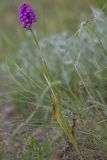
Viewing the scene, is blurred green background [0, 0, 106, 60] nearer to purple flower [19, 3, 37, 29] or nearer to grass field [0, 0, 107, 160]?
grass field [0, 0, 107, 160]

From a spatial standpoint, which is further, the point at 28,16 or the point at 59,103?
the point at 59,103

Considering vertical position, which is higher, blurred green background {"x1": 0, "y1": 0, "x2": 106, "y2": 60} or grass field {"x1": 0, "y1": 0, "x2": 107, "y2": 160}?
blurred green background {"x1": 0, "y1": 0, "x2": 106, "y2": 60}

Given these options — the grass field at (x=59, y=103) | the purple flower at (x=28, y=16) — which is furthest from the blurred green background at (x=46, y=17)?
the purple flower at (x=28, y=16)

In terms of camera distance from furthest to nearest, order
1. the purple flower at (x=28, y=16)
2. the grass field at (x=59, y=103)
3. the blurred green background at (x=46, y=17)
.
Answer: the blurred green background at (x=46, y=17) < the grass field at (x=59, y=103) < the purple flower at (x=28, y=16)

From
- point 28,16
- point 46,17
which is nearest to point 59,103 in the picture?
point 28,16

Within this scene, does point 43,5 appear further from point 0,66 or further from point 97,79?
point 97,79

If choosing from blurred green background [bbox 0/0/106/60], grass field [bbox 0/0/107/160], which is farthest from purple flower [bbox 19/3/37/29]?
blurred green background [bbox 0/0/106/60]

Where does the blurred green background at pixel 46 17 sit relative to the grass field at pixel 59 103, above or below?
above

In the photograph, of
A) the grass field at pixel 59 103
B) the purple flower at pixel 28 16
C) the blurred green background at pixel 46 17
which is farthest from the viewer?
the blurred green background at pixel 46 17

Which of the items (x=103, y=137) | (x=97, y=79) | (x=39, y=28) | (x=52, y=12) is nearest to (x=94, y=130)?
(x=103, y=137)

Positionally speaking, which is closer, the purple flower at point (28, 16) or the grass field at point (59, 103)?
the purple flower at point (28, 16)

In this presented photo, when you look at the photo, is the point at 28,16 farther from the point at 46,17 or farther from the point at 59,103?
the point at 46,17

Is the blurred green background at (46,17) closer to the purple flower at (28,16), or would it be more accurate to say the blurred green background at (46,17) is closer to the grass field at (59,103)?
the grass field at (59,103)
